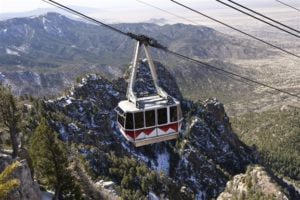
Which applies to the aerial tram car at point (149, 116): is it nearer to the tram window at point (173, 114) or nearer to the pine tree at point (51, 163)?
the tram window at point (173, 114)

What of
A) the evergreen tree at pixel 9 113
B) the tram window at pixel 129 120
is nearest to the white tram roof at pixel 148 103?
the tram window at pixel 129 120

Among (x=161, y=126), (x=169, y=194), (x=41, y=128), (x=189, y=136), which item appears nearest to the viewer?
(x=161, y=126)

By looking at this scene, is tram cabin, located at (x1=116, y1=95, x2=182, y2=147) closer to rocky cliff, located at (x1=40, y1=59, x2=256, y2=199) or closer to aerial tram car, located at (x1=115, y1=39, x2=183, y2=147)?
aerial tram car, located at (x1=115, y1=39, x2=183, y2=147)

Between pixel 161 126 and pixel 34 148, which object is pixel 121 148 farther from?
pixel 161 126

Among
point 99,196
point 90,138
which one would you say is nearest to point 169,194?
point 90,138

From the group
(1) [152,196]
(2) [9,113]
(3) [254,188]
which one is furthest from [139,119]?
(3) [254,188]

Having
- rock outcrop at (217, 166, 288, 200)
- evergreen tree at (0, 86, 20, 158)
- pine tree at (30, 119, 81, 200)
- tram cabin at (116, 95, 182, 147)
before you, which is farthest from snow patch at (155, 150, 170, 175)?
tram cabin at (116, 95, 182, 147)

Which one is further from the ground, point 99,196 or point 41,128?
point 41,128

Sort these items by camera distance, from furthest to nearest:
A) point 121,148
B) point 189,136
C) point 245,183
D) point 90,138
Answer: point 189,136
point 121,148
point 90,138
point 245,183
